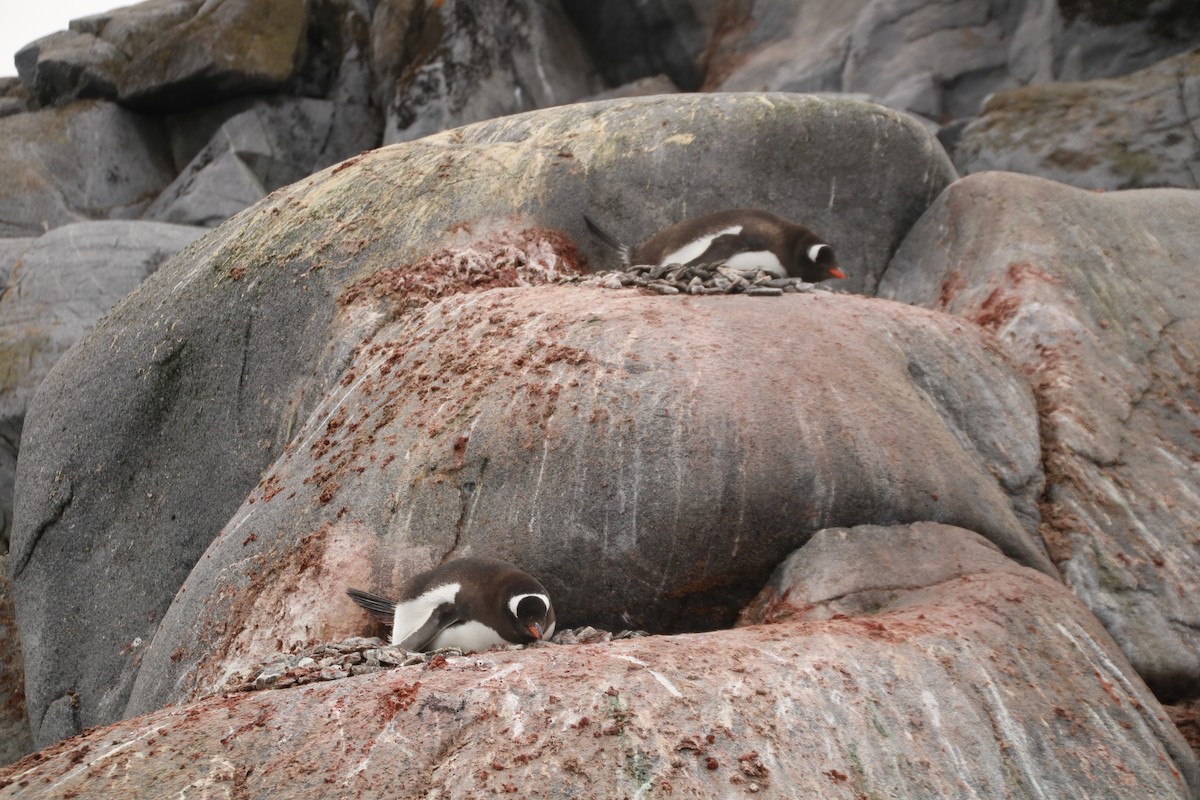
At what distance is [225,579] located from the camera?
5883 millimetres

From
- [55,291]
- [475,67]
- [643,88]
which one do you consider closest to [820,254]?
[55,291]

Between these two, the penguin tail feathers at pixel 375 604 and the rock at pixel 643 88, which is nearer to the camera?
the penguin tail feathers at pixel 375 604

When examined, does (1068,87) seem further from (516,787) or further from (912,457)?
(516,787)

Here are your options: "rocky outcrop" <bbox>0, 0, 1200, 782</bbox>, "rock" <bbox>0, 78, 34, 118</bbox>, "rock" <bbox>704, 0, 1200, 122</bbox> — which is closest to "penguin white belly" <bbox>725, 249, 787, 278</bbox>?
"rocky outcrop" <bbox>0, 0, 1200, 782</bbox>

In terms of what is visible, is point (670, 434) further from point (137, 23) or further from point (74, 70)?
point (137, 23)

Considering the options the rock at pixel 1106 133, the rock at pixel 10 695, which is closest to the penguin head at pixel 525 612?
the rock at pixel 10 695

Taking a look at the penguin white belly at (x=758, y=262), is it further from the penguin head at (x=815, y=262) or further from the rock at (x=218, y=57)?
the rock at (x=218, y=57)

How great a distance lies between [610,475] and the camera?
17.3ft

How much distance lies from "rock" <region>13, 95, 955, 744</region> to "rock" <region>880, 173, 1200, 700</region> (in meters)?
0.86

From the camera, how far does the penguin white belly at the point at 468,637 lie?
4.94 meters

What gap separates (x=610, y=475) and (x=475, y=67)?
10.9 m

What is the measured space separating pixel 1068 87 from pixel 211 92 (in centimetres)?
1050

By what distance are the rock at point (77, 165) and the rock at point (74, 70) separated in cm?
22

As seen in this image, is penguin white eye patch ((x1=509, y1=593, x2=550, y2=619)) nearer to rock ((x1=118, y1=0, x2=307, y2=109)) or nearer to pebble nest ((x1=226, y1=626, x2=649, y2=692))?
pebble nest ((x1=226, y1=626, x2=649, y2=692))
